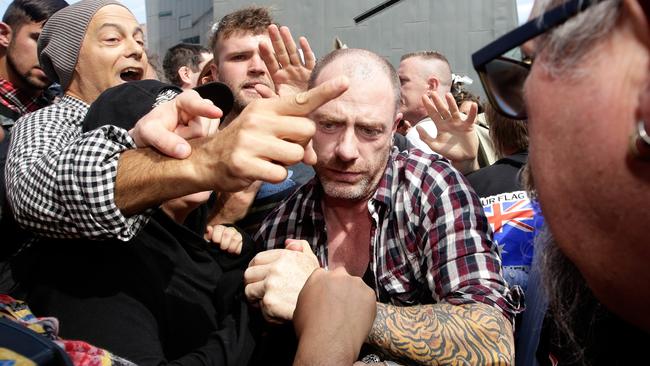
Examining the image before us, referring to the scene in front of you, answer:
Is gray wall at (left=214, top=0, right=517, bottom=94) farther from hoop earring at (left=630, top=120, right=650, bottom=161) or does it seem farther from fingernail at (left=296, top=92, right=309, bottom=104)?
hoop earring at (left=630, top=120, right=650, bottom=161)

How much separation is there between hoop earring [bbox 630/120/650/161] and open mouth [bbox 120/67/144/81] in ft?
8.39

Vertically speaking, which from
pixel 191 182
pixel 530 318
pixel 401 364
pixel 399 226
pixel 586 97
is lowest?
pixel 401 364

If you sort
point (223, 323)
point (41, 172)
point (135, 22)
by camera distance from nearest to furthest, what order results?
1. point (41, 172)
2. point (223, 323)
3. point (135, 22)

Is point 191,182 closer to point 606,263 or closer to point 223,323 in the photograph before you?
point 223,323

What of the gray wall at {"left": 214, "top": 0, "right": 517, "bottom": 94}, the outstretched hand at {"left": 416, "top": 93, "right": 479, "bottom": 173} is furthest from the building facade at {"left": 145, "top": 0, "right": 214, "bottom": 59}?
the outstretched hand at {"left": 416, "top": 93, "right": 479, "bottom": 173}

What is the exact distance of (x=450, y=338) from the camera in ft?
6.40

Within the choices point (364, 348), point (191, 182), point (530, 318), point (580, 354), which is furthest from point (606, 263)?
point (364, 348)

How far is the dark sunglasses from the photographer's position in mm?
871

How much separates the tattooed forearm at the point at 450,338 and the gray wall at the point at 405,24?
7.86 metres

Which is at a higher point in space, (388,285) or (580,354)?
(580,354)

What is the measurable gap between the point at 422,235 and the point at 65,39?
1.85 m

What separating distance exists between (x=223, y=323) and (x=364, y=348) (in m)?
0.52

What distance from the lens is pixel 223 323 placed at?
6.14 feet

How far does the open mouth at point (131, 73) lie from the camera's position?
2.93m
